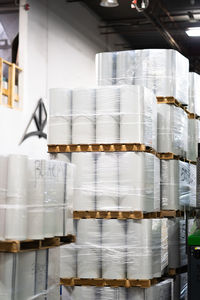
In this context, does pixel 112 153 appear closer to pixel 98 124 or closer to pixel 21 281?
pixel 98 124

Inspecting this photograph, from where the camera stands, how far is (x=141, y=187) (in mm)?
6914

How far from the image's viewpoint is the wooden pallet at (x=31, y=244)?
4.88 metres

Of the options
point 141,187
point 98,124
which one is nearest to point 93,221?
point 141,187

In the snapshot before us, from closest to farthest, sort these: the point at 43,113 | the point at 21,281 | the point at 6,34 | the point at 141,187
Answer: the point at 21,281, the point at 141,187, the point at 43,113, the point at 6,34

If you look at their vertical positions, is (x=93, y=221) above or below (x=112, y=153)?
below

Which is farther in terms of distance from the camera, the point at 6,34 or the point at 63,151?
the point at 6,34

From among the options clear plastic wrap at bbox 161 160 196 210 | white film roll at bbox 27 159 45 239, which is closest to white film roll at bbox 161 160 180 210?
clear plastic wrap at bbox 161 160 196 210

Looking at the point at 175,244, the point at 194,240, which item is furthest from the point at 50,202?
the point at 175,244

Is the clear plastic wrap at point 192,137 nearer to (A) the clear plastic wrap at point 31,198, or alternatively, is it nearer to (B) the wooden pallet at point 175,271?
(B) the wooden pallet at point 175,271

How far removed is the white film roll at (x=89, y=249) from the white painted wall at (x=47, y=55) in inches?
183

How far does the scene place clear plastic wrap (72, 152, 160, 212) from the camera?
691 cm

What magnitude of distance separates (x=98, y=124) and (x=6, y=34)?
7.94 metres

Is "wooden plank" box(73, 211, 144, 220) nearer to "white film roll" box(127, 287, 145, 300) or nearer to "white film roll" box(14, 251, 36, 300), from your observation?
"white film roll" box(127, 287, 145, 300)

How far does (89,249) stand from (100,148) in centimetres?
128
